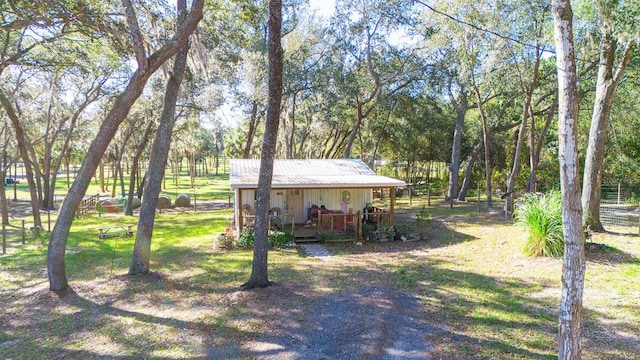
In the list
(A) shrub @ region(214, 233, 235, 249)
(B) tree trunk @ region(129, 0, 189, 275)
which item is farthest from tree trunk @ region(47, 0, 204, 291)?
(A) shrub @ region(214, 233, 235, 249)

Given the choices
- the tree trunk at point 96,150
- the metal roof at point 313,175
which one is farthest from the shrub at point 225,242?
the tree trunk at point 96,150

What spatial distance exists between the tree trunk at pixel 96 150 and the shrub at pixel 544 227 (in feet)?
31.6

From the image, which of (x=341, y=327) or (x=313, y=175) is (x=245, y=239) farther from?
(x=341, y=327)

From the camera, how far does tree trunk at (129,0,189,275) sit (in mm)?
8586

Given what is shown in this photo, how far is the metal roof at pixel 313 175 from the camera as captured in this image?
44.6 feet

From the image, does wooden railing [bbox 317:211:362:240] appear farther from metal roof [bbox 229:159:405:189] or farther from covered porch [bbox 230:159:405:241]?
metal roof [bbox 229:159:405:189]

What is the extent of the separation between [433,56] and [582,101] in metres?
7.94

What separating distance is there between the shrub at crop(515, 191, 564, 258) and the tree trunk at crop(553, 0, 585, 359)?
632 centimetres

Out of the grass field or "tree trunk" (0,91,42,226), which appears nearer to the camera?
the grass field

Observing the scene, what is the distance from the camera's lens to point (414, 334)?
573 centimetres

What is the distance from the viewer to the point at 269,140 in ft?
23.6

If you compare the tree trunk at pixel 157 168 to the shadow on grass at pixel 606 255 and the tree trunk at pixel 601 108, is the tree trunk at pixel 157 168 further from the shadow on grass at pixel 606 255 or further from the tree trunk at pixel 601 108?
the tree trunk at pixel 601 108

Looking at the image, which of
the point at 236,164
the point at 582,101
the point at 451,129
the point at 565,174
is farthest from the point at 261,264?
the point at 451,129

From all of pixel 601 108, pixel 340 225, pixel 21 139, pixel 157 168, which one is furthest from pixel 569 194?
pixel 21 139
